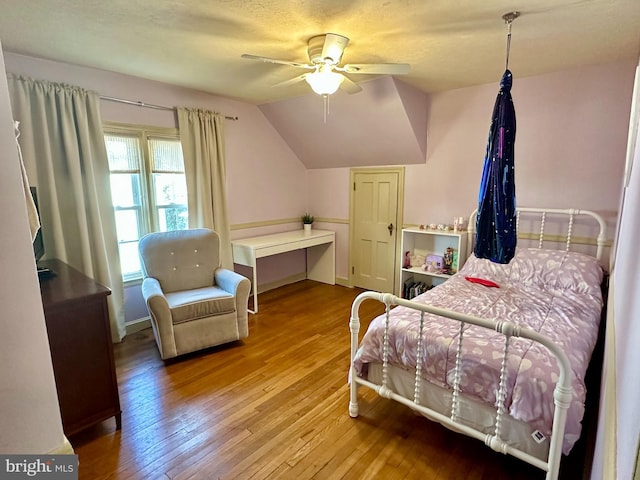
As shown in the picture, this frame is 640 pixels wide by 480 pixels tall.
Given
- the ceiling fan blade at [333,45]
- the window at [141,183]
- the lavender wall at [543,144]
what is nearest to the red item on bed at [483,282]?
the lavender wall at [543,144]

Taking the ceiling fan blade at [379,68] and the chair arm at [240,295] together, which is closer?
the ceiling fan blade at [379,68]

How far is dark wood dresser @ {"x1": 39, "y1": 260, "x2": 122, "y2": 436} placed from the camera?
1748 millimetres

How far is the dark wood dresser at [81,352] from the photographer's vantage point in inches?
68.8

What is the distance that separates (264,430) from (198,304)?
1.19 m

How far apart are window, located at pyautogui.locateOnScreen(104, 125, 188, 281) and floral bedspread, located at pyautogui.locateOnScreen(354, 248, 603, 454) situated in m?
2.51

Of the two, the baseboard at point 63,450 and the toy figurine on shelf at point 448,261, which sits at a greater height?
the baseboard at point 63,450

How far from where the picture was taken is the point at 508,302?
2.44 meters

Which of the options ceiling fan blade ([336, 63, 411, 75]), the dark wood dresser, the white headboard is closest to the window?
the dark wood dresser

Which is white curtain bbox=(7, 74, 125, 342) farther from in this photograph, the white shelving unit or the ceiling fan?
the white shelving unit

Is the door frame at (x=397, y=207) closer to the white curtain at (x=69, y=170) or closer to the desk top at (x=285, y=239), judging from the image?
the desk top at (x=285, y=239)

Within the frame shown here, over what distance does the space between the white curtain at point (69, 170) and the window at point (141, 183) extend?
0.53 ft

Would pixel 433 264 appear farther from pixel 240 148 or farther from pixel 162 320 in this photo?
pixel 162 320

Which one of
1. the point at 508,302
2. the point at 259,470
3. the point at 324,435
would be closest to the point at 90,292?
the point at 259,470

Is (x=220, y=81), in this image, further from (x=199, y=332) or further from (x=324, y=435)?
(x=324, y=435)
